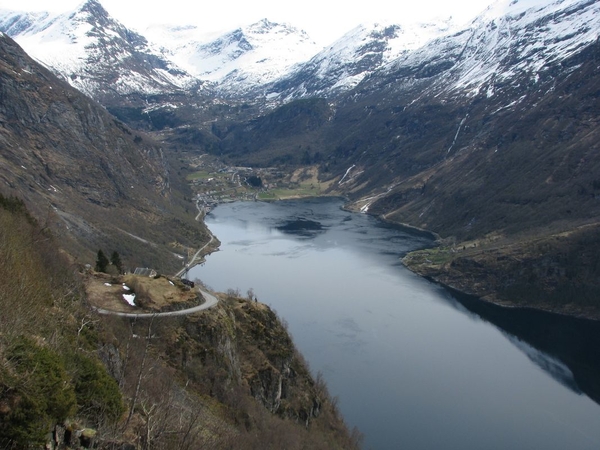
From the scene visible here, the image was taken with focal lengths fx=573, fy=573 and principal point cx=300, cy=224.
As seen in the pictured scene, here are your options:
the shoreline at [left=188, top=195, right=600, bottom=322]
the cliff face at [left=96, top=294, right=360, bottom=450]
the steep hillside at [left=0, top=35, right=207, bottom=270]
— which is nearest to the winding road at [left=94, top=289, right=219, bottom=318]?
the cliff face at [left=96, top=294, right=360, bottom=450]

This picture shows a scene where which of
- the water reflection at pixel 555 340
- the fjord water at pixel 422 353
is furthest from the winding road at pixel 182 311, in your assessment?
the water reflection at pixel 555 340

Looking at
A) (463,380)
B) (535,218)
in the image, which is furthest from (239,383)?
(535,218)

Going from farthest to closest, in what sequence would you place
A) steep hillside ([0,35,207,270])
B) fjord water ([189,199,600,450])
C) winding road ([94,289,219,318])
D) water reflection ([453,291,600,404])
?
steep hillside ([0,35,207,270]) → water reflection ([453,291,600,404]) → fjord water ([189,199,600,450]) → winding road ([94,289,219,318])

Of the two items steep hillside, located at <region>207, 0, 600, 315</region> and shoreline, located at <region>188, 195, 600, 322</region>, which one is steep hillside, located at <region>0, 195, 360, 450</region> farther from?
steep hillside, located at <region>207, 0, 600, 315</region>

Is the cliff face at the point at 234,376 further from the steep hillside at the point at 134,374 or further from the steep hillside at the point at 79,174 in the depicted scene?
the steep hillside at the point at 79,174

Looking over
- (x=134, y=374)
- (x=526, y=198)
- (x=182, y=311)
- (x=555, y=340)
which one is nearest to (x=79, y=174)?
(x=182, y=311)
